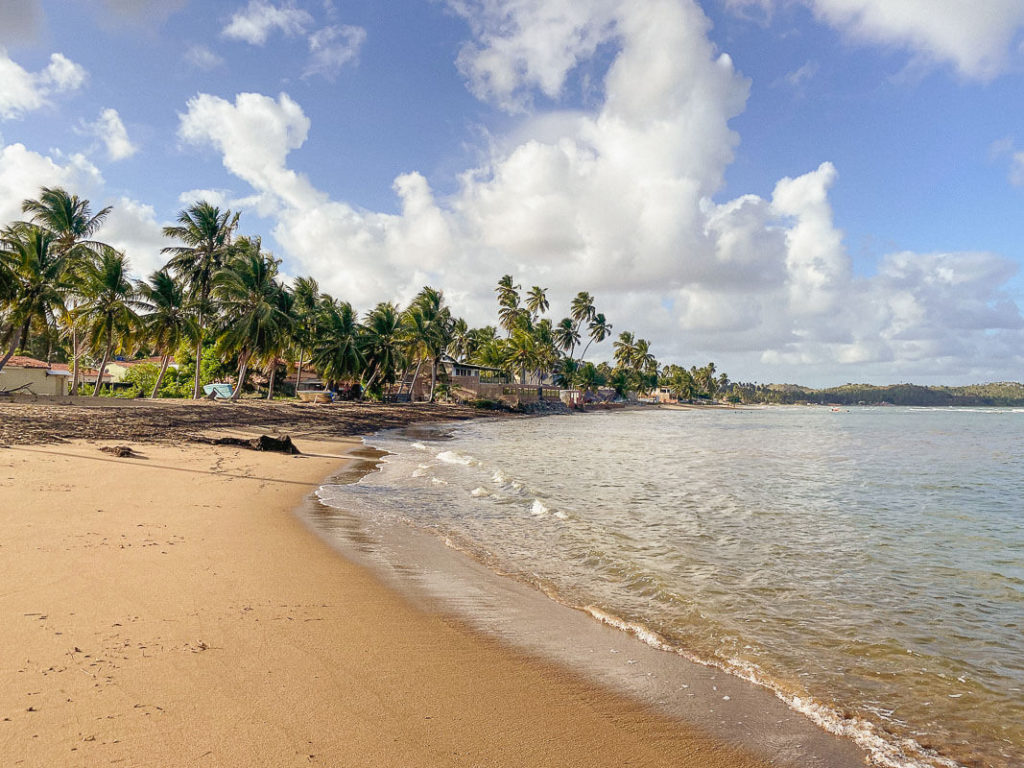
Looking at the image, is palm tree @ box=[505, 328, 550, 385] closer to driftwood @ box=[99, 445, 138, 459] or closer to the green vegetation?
the green vegetation

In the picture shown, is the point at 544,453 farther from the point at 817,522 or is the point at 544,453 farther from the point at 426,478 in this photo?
the point at 817,522

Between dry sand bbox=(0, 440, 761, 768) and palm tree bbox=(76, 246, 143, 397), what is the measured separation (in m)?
30.0

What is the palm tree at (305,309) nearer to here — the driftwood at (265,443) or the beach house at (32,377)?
the beach house at (32,377)

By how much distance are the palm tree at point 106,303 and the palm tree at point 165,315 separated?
1179 mm

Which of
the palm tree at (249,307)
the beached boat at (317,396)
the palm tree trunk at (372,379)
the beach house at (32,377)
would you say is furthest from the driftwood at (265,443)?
the palm tree trunk at (372,379)

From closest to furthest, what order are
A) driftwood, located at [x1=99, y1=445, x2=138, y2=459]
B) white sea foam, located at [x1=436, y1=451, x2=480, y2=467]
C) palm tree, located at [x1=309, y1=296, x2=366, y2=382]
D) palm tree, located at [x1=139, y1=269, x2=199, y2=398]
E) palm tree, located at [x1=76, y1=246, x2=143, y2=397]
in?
driftwood, located at [x1=99, y1=445, x2=138, y2=459], white sea foam, located at [x1=436, y1=451, x2=480, y2=467], palm tree, located at [x1=76, y1=246, x2=143, y2=397], palm tree, located at [x1=139, y1=269, x2=199, y2=398], palm tree, located at [x1=309, y1=296, x2=366, y2=382]

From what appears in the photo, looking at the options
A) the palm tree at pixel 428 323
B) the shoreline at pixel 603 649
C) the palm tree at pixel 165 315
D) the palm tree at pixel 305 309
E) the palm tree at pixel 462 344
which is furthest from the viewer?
the palm tree at pixel 462 344

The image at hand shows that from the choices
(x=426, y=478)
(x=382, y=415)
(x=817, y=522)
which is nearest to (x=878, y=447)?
(x=817, y=522)

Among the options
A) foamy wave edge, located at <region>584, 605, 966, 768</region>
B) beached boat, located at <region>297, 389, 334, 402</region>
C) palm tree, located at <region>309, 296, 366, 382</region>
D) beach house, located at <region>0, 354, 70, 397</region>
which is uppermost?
palm tree, located at <region>309, 296, 366, 382</region>

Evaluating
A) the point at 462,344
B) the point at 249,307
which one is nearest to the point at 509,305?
the point at 462,344

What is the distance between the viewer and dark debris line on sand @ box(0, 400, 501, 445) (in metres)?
15.8

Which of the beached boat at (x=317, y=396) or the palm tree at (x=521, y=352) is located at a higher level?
the palm tree at (x=521, y=352)

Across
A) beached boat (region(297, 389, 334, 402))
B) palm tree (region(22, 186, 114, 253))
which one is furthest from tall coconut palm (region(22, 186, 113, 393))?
beached boat (region(297, 389, 334, 402))

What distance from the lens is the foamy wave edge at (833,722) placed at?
123 inches
